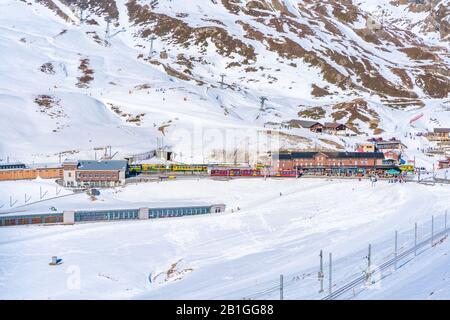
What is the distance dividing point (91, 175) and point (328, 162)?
1525 inches

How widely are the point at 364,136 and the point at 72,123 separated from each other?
2529 inches

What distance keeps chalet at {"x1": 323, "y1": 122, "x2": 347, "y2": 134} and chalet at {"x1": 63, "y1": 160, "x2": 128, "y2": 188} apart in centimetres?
5992

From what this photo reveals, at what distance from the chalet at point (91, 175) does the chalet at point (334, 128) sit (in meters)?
59.9

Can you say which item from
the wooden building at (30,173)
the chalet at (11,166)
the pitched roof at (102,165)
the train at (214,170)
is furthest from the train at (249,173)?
the chalet at (11,166)

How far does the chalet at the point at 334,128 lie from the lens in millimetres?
129413

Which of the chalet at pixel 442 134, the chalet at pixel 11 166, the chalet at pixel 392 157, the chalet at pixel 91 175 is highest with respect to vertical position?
the chalet at pixel 442 134

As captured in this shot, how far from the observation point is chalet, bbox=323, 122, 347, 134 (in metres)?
129

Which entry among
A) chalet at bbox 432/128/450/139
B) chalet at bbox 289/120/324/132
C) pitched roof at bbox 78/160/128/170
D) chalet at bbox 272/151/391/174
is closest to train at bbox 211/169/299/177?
chalet at bbox 272/151/391/174

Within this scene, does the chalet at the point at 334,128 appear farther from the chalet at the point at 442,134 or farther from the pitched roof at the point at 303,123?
the chalet at the point at 442,134

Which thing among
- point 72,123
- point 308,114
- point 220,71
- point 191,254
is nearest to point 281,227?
point 191,254

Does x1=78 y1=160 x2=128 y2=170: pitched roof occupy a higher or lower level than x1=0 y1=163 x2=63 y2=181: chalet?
higher

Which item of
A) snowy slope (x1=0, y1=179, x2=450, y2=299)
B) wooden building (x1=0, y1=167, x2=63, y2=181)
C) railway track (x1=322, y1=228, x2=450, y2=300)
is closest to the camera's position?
railway track (x1=322, y1=228, x2=450, y2=300)

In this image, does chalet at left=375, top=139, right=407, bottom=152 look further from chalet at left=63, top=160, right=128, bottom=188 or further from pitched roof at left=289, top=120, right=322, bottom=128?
chalet at left=63, top=160, right=128, bottom=188
